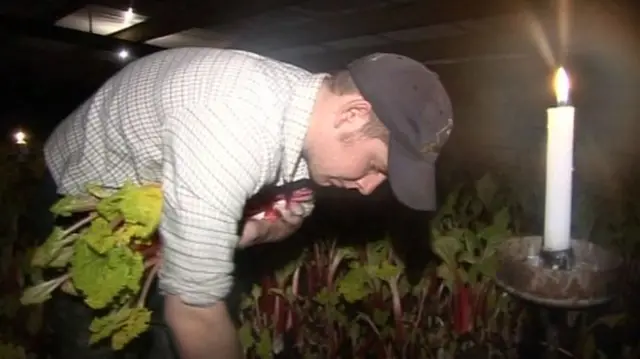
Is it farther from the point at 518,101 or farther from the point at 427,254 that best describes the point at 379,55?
the point at 518,101

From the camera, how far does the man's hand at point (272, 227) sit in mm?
978

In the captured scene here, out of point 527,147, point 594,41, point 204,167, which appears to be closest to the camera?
point 204,167

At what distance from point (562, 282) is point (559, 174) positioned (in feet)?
0.32

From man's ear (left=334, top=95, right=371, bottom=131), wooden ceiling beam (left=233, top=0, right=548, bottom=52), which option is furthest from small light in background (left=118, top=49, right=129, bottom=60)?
man's ear (left=334, top=95, right=371, bottom=131)

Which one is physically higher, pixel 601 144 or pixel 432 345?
pixel 601 144

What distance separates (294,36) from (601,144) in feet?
2.30

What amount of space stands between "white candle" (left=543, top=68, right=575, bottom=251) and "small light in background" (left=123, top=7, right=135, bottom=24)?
4.15 ft

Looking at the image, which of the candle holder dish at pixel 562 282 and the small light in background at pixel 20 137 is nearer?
the candle holder dish at pixel 562 282

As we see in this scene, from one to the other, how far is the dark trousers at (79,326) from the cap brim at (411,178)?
368mm

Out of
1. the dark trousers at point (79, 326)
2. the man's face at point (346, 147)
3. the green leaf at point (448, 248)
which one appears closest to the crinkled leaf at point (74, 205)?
the dark trousers at point (79, 326)

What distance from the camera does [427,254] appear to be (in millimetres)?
1351

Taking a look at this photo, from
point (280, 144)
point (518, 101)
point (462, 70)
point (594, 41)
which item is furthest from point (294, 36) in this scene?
point (280, 144)

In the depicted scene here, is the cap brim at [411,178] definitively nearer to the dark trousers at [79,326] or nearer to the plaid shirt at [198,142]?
the plaid shirt at [198,142]

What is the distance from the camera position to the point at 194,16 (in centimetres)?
158
